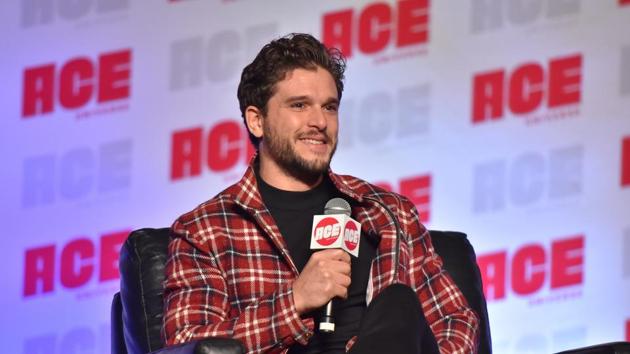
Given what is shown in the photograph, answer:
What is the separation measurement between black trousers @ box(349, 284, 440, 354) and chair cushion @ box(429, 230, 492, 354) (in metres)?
0.54

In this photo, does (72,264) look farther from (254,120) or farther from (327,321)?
(327,321)

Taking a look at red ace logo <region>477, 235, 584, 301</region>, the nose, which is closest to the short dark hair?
the nose

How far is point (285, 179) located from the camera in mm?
2596

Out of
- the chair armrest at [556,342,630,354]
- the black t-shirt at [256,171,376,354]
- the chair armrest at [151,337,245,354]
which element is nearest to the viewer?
the chair armrest at [151,337,245,354]

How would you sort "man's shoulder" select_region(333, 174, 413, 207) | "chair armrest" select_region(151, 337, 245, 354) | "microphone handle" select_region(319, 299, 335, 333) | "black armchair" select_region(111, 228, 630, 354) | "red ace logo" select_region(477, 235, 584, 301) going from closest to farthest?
"chair armrest" select_region(151, 337, 245, 354) → "microphone handle" select_region(319, 299, 335, 333) → "black armchair" select_region(111, 228, 630, 354) → "man's shoulder" select_region(333, 174, 413, 207) → "red ace logo" select_region(477, 235, 584, 301)

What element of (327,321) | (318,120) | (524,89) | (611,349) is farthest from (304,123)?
(524,89)

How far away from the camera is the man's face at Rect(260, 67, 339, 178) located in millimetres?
2525

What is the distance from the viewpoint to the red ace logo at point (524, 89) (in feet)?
13.5

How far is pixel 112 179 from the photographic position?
4.16m

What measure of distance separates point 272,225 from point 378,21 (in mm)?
1835

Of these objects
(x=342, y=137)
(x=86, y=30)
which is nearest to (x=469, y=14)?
(x=342, y=137)

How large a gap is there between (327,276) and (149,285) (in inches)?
22.7

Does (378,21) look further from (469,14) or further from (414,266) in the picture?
(414,266)

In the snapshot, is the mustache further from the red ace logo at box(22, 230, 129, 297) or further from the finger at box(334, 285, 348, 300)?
the red ace logo at box(22, 230, 129, 297)
